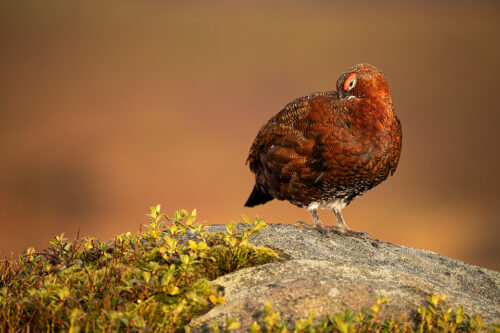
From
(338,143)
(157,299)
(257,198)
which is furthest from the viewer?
(257,198)

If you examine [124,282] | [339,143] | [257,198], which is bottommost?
[124,282]

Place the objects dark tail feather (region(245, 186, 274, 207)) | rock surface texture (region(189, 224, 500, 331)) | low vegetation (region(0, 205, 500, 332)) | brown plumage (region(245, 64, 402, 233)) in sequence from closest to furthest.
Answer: low vegetation (region(0, 205, 500, 332)) → rock surface texture (region(189, 224, 500, 331)) → brown plumage (region(245, 64, 402, 233)) → dark tail feather (region(245, 186, 274, 207))

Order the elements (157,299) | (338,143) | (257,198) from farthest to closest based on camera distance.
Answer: (257,198) < (338,143) < (157,299)

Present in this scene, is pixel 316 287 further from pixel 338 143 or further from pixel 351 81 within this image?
pixel 351 81

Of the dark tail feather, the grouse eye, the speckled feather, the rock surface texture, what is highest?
the grouse eye

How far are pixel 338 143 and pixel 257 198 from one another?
1.63 metres

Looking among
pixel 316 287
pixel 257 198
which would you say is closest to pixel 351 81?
pixel 257 198

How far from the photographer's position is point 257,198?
219 inches

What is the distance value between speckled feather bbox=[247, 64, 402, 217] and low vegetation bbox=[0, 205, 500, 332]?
1370 millimetres

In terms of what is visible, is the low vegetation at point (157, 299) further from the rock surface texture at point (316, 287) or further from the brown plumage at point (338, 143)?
the brown plumage at point (338, 143)

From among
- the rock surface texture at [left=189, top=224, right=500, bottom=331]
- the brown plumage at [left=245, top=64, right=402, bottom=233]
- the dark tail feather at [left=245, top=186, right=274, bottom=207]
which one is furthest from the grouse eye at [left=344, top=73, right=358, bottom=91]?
the dark tail feather at [left=245, top=186, right=274, bottom=207]

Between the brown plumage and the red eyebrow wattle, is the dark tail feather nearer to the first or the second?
the brown plumage

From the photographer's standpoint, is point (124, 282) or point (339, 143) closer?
point (124, 282)

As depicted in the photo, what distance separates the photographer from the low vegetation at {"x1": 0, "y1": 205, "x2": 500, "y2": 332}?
2279 mm
